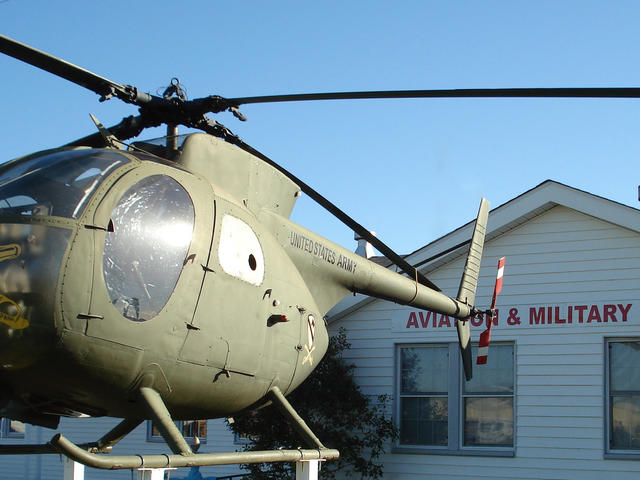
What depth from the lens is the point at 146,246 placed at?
17.4 ft

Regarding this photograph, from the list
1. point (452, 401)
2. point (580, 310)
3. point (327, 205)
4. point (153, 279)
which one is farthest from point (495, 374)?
point (153, 279)

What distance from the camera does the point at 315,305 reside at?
7.30 meters

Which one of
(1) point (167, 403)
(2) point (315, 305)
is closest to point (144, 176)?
(1) point (167, 403)

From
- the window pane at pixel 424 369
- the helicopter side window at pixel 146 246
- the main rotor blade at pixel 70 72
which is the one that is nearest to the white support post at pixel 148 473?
the helicopter side window at pixel 146 246

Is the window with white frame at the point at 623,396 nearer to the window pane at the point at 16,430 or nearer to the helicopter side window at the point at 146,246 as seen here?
the helicopter side window at the point at 146,246

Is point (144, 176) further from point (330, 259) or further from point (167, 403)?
point (330, 259)

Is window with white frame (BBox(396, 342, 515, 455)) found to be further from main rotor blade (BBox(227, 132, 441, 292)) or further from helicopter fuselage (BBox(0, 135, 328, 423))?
helicopter fuselage (BBox(0, 135, 328, 423))

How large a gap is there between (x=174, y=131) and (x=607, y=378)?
311 inches

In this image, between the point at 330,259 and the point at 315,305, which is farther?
the point at 330,259

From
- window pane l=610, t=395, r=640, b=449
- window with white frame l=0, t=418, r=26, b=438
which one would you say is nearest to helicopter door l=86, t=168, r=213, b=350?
window pane l=610, t=395, r=640, b=449

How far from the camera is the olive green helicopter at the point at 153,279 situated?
4.91m

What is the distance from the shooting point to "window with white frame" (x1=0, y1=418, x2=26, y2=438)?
1748 cm

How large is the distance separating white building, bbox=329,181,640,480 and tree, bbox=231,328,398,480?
0.39m

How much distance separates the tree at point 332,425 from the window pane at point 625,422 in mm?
3217
